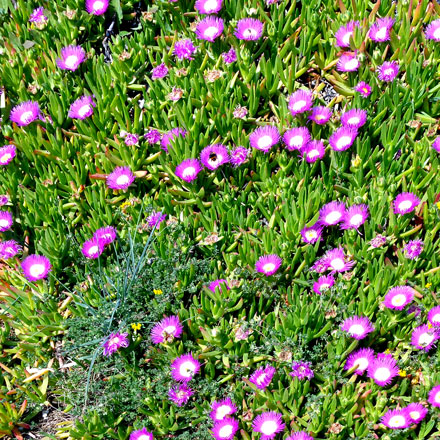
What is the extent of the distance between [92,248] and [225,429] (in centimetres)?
98

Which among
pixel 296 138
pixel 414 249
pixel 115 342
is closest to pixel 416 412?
pixel 414 249

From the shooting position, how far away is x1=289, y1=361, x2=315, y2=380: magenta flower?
2.29m

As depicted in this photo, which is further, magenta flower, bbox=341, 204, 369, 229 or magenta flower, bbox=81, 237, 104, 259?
magenta flower, bbox=81, 237, 104, 259

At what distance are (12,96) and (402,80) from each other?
197 centimetres

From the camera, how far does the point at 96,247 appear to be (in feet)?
8.91

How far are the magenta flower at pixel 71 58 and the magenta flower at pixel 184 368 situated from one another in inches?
62.2

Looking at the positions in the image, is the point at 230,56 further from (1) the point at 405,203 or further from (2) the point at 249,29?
(1) the point at 405,203

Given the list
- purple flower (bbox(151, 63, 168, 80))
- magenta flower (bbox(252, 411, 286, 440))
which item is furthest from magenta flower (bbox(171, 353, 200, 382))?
purple flower (bbox(151, 63, 168, 80))

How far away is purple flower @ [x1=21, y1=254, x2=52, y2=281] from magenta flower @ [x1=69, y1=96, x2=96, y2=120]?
28.6 inches

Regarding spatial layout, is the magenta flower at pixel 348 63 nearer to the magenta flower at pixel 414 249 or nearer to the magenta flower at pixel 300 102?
the magenta flower at pixel 300 102

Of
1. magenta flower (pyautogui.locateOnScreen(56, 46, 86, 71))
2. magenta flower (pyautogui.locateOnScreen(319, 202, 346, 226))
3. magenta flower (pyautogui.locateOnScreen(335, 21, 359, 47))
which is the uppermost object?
magenta flower (pyautogui.locateOnScreen(56, 46, 86, 71))

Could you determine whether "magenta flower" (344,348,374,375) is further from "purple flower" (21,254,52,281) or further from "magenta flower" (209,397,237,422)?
"purple flower" (21,254,52,281)

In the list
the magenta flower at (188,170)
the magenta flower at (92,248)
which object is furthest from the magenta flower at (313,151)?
the magenta flower at (92,248)

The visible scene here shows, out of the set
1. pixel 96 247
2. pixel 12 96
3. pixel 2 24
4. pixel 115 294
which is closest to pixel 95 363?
pixel 115 294
